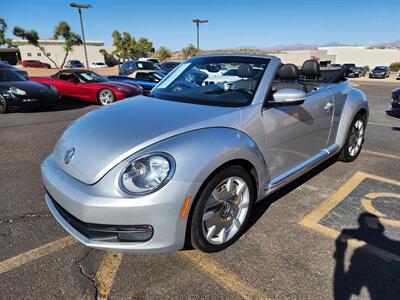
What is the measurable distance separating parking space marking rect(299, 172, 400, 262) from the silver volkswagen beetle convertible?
465 mm

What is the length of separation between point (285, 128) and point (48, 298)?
2422 mm

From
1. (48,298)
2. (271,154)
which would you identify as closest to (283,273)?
(271,154)

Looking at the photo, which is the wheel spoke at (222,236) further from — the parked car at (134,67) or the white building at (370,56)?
the white building at (370,56)

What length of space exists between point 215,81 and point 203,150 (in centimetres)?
159

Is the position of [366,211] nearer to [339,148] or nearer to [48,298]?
[339,148]

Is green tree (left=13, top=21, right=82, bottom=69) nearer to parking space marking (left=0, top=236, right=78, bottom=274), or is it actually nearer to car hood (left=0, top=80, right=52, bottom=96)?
car hood (left=0, top=80, right=52, bottom=96)

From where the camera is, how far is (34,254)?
2.48 metres

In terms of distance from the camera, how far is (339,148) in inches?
161

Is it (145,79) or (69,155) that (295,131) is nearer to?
(69,155)

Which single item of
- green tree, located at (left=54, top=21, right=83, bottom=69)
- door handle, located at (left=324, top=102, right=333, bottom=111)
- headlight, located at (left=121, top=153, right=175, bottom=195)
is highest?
green tree, located at (left=54, top=21, right=83, bottom=69)

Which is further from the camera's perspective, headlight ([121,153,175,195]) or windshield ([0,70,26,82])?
windshield ([0,70,26,82])

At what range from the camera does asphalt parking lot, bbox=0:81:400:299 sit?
2102 millimetres

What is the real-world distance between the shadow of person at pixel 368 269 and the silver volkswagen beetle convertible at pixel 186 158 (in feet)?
2.64

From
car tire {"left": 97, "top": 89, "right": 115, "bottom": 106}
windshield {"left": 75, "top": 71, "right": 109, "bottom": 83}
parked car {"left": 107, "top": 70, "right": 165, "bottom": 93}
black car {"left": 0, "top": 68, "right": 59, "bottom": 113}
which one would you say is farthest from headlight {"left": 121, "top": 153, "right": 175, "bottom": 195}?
parked car {"left": 107, "top": 70, "right": 165, "bottom": 93}
